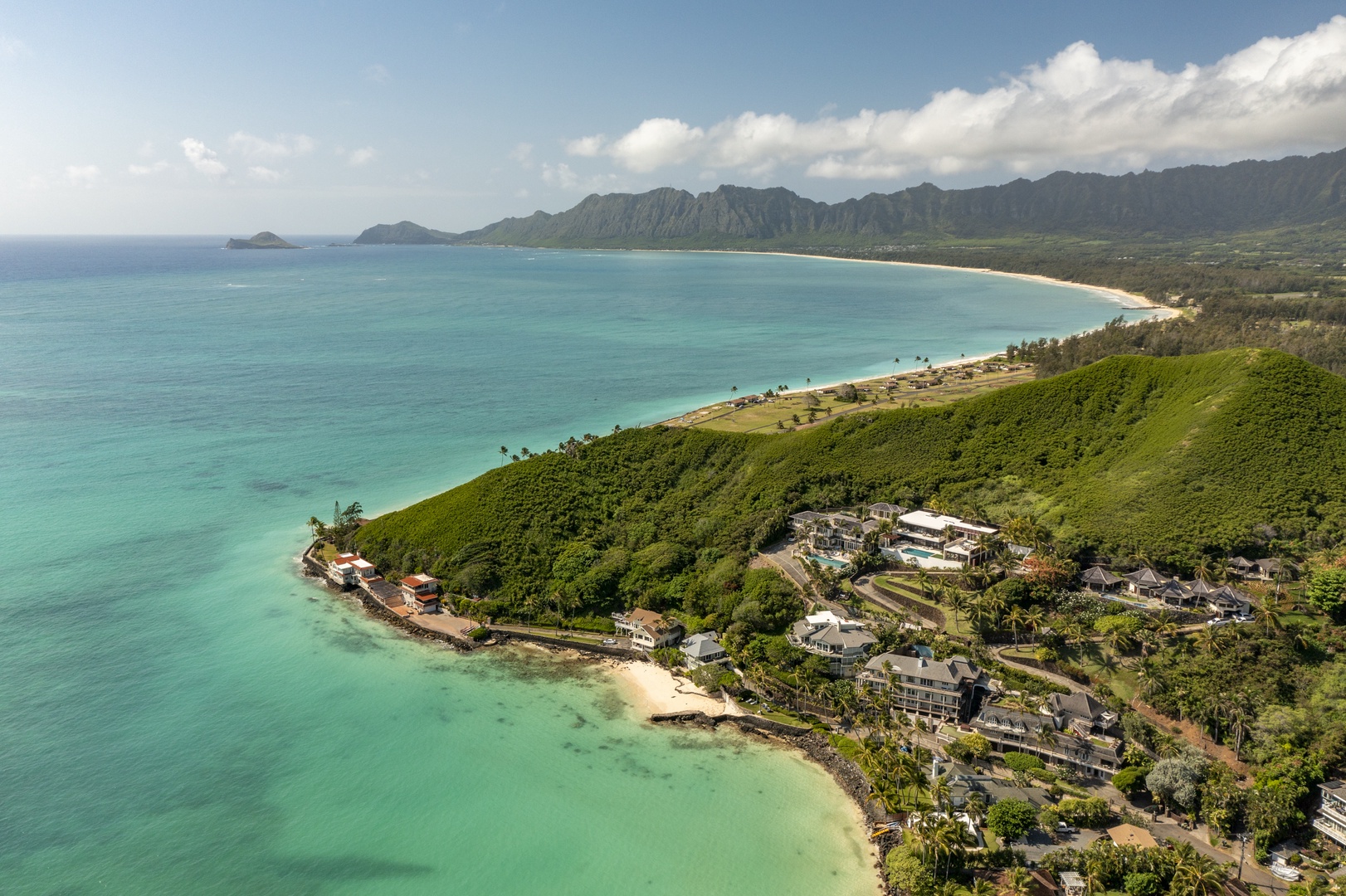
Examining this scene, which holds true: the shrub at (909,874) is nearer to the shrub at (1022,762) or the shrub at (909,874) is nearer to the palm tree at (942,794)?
the palm tree at (942,794)

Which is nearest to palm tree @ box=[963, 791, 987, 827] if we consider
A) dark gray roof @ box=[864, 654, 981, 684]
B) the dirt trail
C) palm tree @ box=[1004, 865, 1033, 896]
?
palm tree @ box=[1004, 865, 1033, 896]

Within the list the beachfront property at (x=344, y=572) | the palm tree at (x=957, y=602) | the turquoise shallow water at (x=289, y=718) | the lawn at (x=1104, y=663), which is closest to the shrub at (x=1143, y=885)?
the turquoise shallow water at (x=289, y=718)

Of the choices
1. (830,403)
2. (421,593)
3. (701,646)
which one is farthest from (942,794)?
(830,403)

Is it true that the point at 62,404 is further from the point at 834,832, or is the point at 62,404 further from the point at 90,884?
the point at 834,832

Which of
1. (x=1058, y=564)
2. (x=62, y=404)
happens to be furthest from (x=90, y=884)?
(x=62, y=404)

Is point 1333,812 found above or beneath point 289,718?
above

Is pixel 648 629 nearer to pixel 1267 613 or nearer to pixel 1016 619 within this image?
pixel 1016 619
